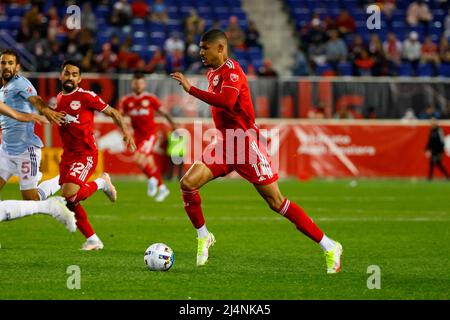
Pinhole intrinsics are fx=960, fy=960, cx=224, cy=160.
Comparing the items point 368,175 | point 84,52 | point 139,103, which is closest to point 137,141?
point 139,103

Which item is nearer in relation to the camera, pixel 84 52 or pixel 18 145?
pixel 18 145

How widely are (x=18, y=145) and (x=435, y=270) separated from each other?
547 cm

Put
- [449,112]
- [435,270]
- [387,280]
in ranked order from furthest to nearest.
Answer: [449,112]
[435,270]
[387,280]

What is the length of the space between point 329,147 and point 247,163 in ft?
60.1

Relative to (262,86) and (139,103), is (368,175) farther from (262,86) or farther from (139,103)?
(139,103)

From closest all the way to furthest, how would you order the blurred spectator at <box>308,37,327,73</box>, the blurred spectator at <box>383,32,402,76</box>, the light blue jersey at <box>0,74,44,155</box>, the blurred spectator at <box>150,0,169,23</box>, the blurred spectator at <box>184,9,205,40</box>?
the light blue jersey at <box>0,74,44,155</box>, the blurred spectator at <box>184,9,205,40</box>, the blurred spectator at <box>308,37,327,73</box>, the blurred spectator at <box>150,0,169,23</box>, the blurred spectator at <box>383,32,402,76</box>

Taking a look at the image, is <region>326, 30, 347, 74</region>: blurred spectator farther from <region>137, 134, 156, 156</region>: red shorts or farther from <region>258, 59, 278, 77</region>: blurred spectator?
<region>137, 134, 156, 156</region>: red shorts

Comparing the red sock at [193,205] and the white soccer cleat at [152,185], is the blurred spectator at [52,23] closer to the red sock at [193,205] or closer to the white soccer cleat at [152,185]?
the white soccer cleat at [152,185]

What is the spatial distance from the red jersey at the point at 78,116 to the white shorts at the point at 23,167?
0.59m

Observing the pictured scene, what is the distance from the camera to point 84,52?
2841 cm

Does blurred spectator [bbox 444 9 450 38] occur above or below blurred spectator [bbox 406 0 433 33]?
below

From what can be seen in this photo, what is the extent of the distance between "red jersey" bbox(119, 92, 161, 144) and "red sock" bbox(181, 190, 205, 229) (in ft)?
33.1

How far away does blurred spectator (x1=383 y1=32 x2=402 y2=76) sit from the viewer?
31172 millimetres

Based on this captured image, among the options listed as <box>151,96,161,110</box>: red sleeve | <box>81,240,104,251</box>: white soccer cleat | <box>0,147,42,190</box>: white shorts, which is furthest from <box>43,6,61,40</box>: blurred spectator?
<box>81,240,104,251</box>: white soccer cleat
